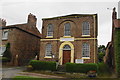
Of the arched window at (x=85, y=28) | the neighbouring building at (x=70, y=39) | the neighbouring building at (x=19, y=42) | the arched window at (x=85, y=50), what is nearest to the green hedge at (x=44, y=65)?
the neighbouring building at (x=70, y=39)

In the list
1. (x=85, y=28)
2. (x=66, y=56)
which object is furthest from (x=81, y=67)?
(x=85, y=28)

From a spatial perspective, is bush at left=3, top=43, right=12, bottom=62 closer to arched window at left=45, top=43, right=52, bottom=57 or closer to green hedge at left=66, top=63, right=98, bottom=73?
arched window at left=45, top=43, right=52, bottom=57

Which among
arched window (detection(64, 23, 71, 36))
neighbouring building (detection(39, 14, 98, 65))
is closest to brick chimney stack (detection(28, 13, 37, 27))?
neighbouring building (detection(39, 14, 98, 65))

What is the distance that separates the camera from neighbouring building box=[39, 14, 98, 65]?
2012 centimetres

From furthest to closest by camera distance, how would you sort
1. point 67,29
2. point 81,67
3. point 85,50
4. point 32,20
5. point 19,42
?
point 32,20 → point 19,42 → point 67,29 → point 85,50 → point 81,67

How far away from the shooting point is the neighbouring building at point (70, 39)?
20.1 m

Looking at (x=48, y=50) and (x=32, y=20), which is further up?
(x=32, y=20)

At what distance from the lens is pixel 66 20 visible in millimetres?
22047

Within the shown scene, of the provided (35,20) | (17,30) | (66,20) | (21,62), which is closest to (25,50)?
(21,62)

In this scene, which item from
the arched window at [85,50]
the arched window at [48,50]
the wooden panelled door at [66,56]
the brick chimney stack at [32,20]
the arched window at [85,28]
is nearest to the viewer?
the arched window at [85,50]

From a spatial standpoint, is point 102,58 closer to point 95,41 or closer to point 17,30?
point 95,41

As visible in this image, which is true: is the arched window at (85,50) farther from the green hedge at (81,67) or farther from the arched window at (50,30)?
the arched window at (50,30)

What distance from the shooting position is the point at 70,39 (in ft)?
69.1

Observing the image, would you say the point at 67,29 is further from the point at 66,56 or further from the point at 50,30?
the point at 66,56
